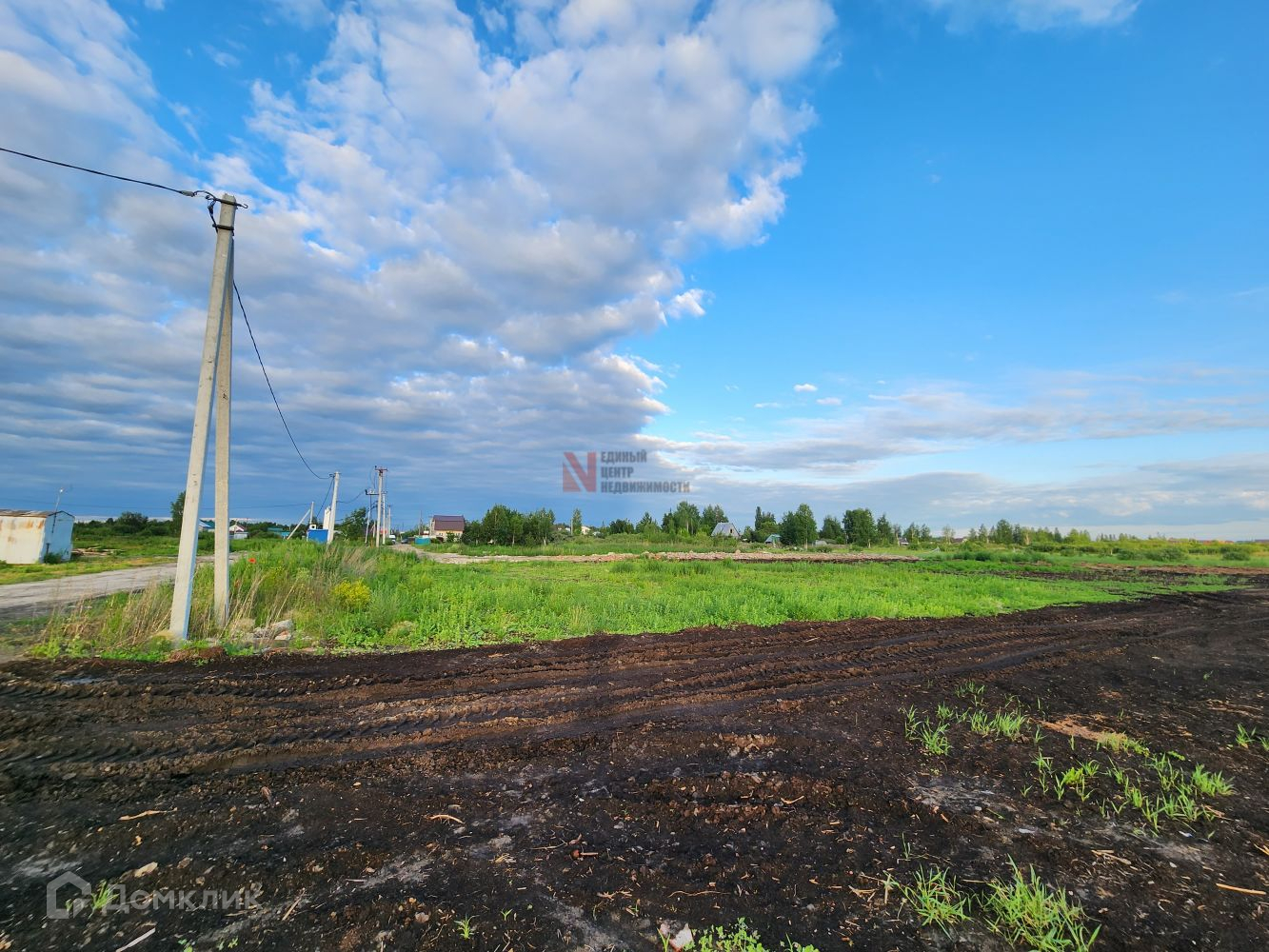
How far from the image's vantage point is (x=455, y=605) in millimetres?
10859

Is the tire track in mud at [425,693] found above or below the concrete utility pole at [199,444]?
below

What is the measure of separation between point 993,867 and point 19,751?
6783 mm

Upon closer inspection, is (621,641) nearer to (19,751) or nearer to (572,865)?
(572,865)

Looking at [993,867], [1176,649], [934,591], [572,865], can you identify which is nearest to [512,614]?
[572,865]

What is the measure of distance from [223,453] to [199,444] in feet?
2.47

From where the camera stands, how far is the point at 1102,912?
8.20ft

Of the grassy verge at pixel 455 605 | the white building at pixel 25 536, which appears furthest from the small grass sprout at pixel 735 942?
the white building at pixel 25 536

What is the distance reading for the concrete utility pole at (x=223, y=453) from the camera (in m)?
8.47

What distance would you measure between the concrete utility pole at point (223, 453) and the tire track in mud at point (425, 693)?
1998 mm

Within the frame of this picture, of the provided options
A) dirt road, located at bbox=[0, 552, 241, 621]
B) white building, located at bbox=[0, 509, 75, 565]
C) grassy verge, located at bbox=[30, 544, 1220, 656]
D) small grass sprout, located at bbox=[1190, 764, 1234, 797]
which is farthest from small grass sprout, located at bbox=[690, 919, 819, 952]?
white building, located at bbox=[0, 509, 75, 565]

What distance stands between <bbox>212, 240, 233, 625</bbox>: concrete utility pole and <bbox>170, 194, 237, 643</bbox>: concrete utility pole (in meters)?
0.12

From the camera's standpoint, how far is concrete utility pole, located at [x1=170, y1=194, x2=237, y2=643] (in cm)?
788

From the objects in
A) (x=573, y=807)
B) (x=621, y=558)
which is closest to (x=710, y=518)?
(x=621, y=558)

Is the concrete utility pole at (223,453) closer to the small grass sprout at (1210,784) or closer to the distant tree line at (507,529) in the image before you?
the small grass sprout at (1210,784)
